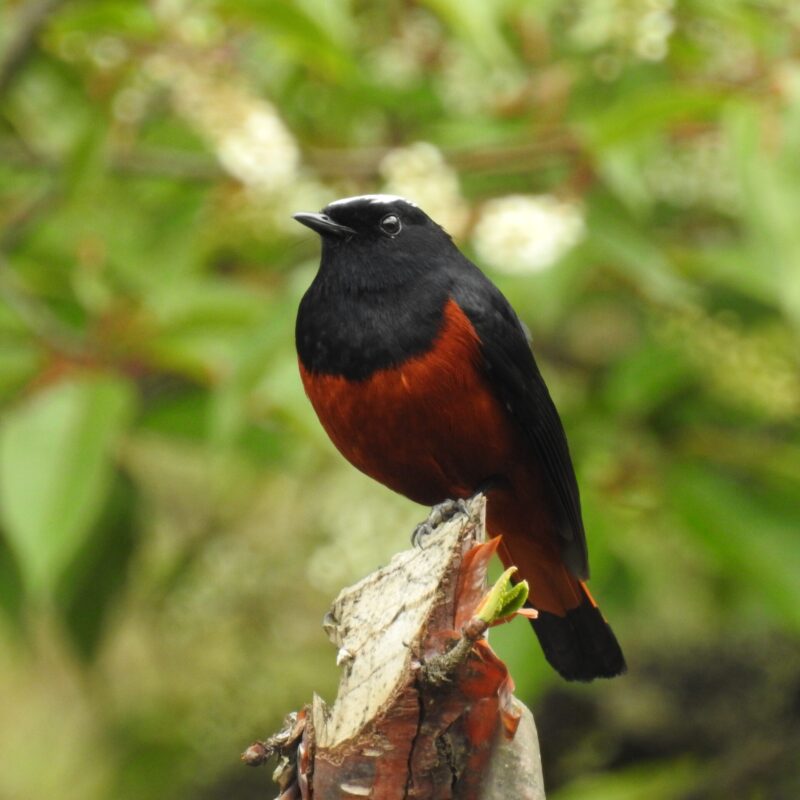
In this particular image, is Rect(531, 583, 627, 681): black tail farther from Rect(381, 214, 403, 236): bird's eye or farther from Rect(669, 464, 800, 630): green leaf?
Rect(381, 214, 403, 236): bird's eye

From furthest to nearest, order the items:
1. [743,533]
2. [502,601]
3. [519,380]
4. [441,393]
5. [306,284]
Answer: [743,533]
[306,284]
[519,380]
[441,393]
[502,601]

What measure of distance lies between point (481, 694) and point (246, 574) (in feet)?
9.23

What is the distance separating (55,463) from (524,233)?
4.17ft

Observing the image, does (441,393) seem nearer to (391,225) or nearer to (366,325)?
(366,325)

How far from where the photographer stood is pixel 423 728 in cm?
196

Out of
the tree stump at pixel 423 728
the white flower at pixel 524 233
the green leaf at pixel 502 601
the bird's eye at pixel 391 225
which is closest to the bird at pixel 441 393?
the bird's eye at pixel 391 225

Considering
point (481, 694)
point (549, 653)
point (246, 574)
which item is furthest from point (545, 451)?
point (246, 574)

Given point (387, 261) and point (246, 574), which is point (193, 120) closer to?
point (387, 261)

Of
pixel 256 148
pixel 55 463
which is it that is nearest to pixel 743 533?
pixel 256 148

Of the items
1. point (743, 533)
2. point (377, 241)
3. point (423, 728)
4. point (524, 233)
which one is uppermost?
point (524, 233)

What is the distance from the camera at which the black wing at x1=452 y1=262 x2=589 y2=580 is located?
3043 millimetres

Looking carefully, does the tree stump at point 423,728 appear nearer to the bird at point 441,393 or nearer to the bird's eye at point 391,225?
the bird at point 441,393

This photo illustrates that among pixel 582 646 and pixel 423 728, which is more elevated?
pixel 582 646

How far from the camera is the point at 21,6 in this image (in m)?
4.20
